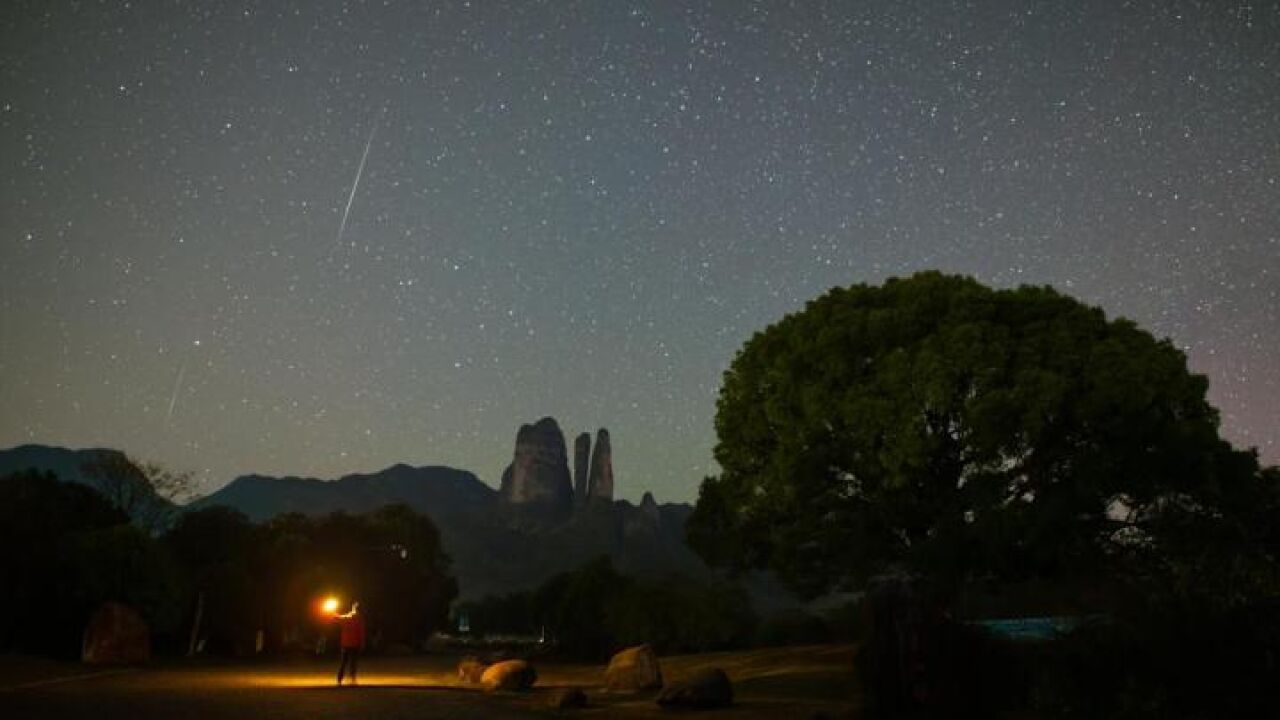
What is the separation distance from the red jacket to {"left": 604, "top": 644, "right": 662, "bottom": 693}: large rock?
6974mm

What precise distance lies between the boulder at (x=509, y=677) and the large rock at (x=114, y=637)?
18290 mm

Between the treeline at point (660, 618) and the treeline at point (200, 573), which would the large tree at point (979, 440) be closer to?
the treeline at point (660, 618)

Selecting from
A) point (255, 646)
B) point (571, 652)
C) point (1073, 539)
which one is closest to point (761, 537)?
point (1073, 539)

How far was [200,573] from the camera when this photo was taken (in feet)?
174

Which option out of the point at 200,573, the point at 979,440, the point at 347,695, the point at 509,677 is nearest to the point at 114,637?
the point at 200,573

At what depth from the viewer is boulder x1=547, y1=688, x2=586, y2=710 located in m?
21.5

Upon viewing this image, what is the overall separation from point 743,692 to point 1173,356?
55.1 ft

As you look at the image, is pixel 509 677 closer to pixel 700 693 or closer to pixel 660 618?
pixel 700 693

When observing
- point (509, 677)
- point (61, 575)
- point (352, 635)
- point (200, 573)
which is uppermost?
point (61, 575)

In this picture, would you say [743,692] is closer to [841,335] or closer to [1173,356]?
[841,335]

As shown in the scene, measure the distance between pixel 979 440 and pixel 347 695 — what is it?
18121 millimetres

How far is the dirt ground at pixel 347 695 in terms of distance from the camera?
17.5 metres

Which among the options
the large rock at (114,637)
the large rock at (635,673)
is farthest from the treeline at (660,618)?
the large rock at (114,637)

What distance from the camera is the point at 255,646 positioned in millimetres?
59719
